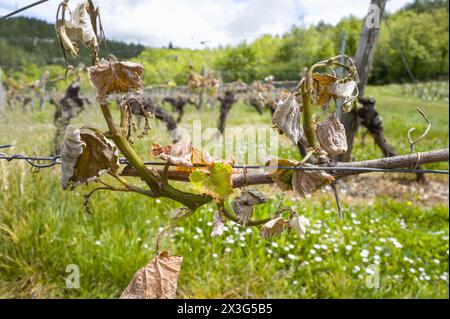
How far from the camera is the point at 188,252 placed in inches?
112

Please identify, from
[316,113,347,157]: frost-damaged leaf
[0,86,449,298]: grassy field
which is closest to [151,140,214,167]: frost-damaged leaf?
[316,113,347,157]: frost-damaged leaf

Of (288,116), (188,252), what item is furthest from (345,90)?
(188,252)

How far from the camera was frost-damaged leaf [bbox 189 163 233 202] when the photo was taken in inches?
26.4

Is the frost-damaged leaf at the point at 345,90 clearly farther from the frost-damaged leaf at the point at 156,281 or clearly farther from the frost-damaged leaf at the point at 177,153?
the frost-damaged leaf at the point at 156,281

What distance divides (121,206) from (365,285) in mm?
2061

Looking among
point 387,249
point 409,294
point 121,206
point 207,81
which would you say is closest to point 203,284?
point 121,206

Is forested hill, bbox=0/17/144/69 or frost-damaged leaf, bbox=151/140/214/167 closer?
frost-damaged leaf, bbox=151/140/214/167

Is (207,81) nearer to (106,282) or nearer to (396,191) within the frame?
(396,191)

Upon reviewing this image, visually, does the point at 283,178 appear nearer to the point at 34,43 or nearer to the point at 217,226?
the point at 217,226

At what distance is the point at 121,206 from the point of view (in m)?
3.22

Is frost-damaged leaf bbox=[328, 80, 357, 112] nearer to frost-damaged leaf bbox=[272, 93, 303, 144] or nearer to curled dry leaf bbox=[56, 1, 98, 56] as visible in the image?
frost-damaged leaf bbox=[272, 93, 303, 144]

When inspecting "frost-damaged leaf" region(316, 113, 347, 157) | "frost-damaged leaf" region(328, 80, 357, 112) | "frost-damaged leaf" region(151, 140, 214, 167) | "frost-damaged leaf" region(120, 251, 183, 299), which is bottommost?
"frost-damaged leaf" region(120, 251, 183, 299)

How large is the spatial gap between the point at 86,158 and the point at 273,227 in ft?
1.19

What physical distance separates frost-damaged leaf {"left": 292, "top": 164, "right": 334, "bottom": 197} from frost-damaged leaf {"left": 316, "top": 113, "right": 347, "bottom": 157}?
0.06 m
